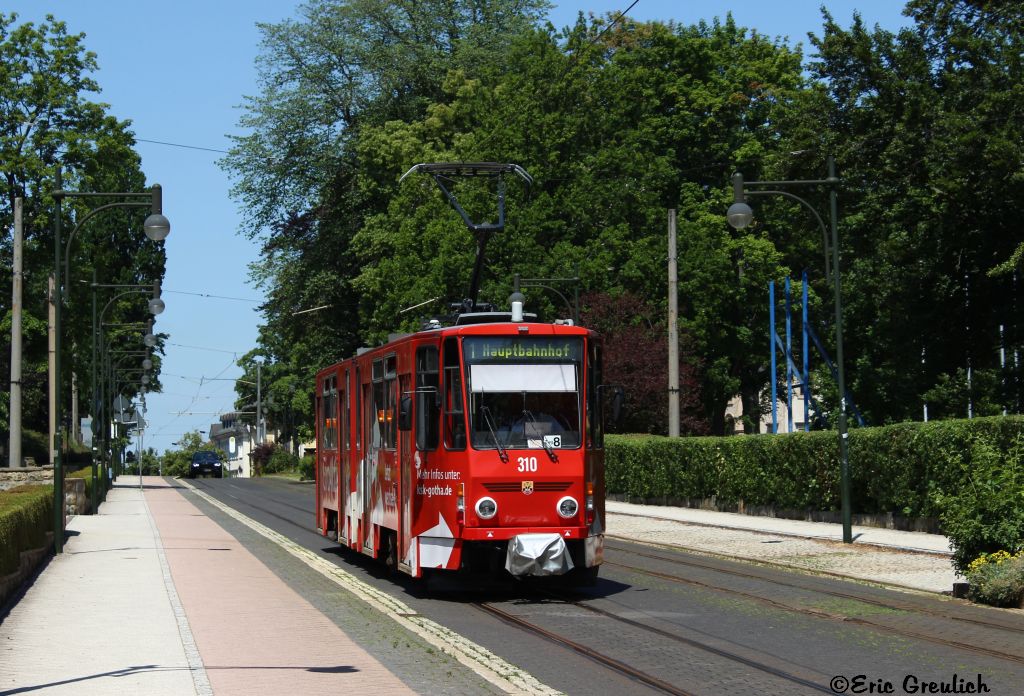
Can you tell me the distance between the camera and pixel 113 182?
183ft

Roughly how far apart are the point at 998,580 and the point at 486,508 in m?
5.77

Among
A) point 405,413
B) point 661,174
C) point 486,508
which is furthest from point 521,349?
point 661,174

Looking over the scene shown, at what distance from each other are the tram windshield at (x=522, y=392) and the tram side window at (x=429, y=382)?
47 centimetres

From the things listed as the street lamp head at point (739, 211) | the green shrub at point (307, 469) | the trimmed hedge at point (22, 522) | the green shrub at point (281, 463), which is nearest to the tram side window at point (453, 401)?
the trimmed hedge at point (22, 522)

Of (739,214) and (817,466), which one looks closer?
(739,214)

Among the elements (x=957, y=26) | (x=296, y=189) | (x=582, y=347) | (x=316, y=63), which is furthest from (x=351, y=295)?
(x=582, y=347)

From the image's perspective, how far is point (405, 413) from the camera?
17.0 meters

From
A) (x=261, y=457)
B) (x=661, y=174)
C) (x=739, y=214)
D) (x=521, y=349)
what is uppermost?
(x=661, y=174)

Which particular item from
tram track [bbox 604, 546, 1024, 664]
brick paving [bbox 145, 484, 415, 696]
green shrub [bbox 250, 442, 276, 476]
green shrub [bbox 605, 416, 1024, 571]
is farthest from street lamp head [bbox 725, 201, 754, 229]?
green shrub [bbox 250, 442, 276, 476]

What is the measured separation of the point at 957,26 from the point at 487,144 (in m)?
21.1

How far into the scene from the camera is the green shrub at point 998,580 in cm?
1514

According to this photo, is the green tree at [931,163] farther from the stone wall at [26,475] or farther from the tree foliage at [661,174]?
Answer: the stone wall at [26,475]

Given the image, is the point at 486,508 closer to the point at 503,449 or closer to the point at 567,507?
the point at 503,449

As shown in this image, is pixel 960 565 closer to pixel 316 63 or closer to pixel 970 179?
pixel 970 179
